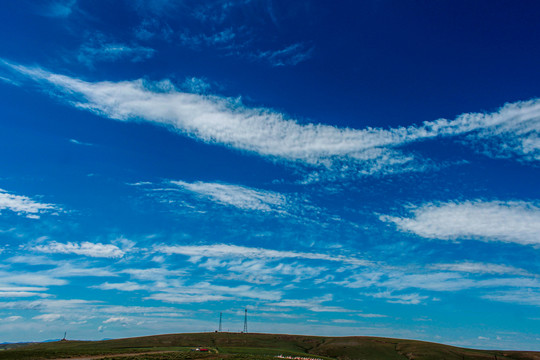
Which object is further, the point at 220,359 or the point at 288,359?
the point at 288,359

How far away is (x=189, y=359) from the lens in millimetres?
109125

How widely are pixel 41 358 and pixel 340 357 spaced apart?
470 ft

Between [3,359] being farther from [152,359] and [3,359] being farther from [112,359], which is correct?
[152,359]

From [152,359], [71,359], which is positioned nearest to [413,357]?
[152,359]

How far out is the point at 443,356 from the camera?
19912cm

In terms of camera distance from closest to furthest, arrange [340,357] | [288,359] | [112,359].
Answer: [112,359], [288,359], [340,357]

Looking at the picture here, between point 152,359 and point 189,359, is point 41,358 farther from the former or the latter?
point 189,359

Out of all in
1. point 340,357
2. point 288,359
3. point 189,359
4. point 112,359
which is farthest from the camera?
point 340,357

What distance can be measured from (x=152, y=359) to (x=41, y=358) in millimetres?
31711

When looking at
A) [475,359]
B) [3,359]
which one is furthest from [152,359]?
[475,359]

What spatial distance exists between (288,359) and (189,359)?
44.1 meters

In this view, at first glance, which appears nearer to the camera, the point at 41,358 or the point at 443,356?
the point at 41,358

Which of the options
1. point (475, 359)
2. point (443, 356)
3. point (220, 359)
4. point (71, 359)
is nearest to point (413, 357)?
point (443, 356)

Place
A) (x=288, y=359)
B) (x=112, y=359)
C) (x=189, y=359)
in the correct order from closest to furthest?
(x=112, y=359), (x=189, y=359), (x=288, y=359)
